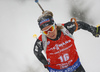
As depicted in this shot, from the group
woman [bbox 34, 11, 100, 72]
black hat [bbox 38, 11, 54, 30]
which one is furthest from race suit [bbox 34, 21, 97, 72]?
black hat [bbox 38, 11, 54, 30]

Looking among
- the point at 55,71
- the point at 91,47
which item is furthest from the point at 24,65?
the point at 55,71

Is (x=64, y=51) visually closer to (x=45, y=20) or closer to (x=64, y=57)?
(x=64, y=57)

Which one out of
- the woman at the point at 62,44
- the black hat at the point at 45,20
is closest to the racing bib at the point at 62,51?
the woman at the point at 62,44

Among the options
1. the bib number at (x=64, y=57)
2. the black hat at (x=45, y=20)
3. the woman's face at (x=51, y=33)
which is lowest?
the bib number at (x=64, y=57)

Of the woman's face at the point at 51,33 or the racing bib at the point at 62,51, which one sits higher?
the woman's face at the point at 51,33

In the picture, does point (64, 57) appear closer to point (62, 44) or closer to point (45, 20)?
point (62, 44)

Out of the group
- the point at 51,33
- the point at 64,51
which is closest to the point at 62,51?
the point at 64,51

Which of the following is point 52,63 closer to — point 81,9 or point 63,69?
point 63,69

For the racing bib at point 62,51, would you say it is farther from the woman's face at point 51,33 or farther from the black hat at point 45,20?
the black hat at point 45,20

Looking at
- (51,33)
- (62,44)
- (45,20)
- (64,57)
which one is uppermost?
(45,20)

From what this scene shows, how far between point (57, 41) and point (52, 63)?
13.0 inches

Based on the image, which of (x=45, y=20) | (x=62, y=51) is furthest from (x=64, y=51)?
(x=45, y=20)

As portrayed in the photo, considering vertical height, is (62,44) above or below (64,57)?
above

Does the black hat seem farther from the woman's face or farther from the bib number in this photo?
the bib number
